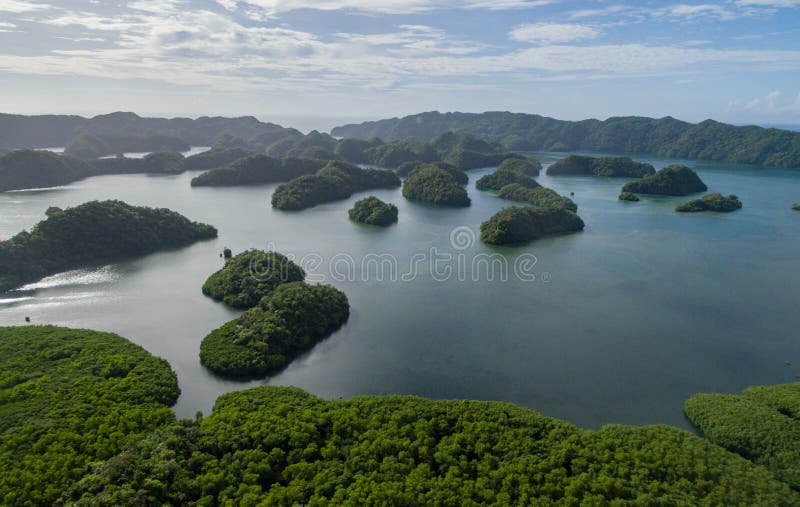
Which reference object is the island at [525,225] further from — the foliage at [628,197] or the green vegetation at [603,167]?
the green vegetation at [603,167]

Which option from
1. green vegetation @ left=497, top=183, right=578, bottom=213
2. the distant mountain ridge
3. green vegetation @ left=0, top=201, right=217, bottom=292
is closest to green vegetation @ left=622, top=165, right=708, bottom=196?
green vegetation @ left=497, top=183, right=578, bottom=213

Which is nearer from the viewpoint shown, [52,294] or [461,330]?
[461,330]

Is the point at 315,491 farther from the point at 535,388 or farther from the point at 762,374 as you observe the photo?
the point at 762,374

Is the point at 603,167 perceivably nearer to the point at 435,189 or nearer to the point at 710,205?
the point at 710,205

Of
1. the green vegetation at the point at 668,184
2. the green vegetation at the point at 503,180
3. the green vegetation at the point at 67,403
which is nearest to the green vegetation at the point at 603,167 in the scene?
the green vegetation at the point at 668,184

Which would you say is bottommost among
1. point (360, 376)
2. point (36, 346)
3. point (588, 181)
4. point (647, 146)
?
point (360, 376)

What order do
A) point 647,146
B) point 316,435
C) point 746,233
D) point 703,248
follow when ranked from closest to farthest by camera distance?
point 316,435, point 703,248, point 746,233, point 647,146

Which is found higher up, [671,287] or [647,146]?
[647,146]

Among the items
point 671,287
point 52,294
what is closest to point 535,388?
point 671,287
